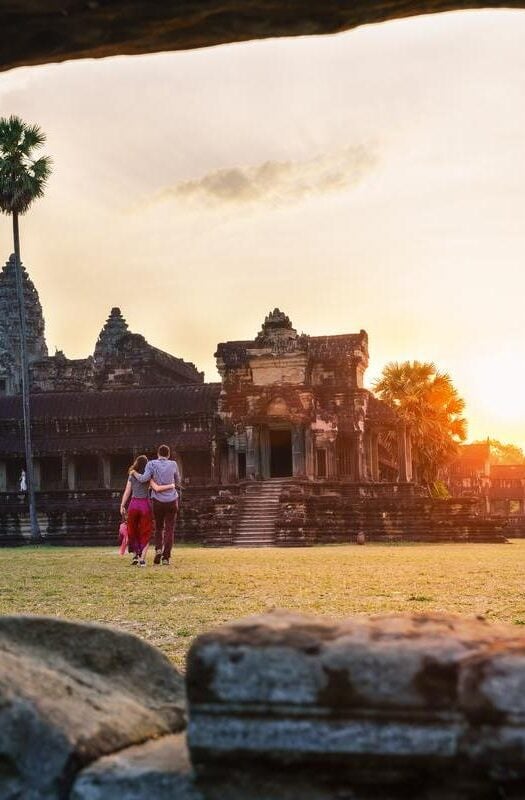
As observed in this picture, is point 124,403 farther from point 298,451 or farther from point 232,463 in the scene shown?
point 298,451

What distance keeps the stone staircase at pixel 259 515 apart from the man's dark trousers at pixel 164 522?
13.4 meters

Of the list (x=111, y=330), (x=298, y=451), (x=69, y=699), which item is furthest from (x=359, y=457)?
(x=69, y=699)

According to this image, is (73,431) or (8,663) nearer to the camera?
(8,663)

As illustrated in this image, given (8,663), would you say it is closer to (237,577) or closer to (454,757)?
(454,757)

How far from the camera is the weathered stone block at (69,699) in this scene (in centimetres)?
225

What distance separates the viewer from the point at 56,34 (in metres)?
2.73

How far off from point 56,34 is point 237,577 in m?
11.2

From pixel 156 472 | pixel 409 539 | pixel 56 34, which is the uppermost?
pixel 56 34

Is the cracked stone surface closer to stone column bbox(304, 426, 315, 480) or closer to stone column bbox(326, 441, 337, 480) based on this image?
stone column bbox(304, 426, 315, 480)

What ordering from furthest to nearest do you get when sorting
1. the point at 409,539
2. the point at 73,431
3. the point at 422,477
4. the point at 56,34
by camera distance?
the point at 422,477
the point at 73,431
the point at 409,539
the point at 56,34

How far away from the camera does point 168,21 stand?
266 centimetres

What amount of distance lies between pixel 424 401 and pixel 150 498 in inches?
1246

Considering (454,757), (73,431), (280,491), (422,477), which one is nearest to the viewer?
(454,757)

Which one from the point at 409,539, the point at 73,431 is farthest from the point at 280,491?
the point at 73,431
